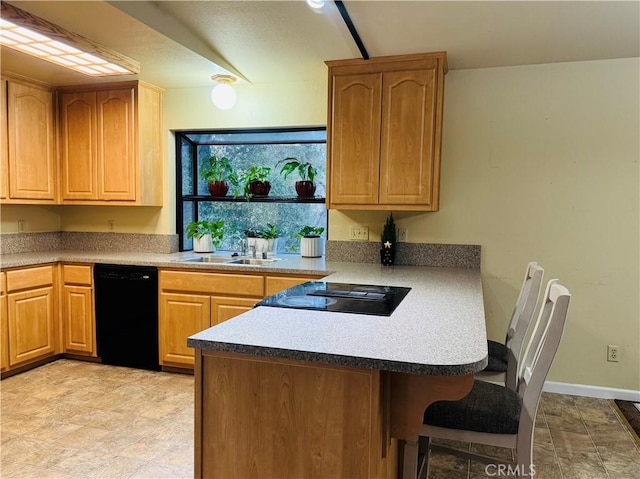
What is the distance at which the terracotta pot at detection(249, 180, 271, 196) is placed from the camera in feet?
12.8

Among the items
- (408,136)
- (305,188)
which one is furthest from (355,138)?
(305,188)

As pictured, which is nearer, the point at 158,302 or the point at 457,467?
the point at 457,467

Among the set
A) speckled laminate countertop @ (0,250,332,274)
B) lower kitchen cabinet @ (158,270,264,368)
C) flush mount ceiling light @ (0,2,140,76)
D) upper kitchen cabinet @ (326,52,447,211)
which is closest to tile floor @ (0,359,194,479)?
lower kitchen cabinet @ (158,270,264,368)

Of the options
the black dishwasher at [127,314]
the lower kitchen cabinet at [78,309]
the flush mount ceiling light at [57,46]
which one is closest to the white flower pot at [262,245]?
the black dishwasher at [127,314]

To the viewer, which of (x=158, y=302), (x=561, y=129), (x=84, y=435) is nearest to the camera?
(x=84, y=435)

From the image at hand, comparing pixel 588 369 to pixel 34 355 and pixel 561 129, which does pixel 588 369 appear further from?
pixel 34 355

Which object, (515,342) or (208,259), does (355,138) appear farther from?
(515,342)

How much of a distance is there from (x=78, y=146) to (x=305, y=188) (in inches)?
76.1

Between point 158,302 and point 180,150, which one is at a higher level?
point 180,150

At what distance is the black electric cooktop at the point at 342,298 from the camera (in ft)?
6.39

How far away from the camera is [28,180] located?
3695 mm

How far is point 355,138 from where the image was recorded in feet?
10.4

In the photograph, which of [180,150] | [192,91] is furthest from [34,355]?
[192,91]

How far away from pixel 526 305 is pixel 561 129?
60.8 inches
